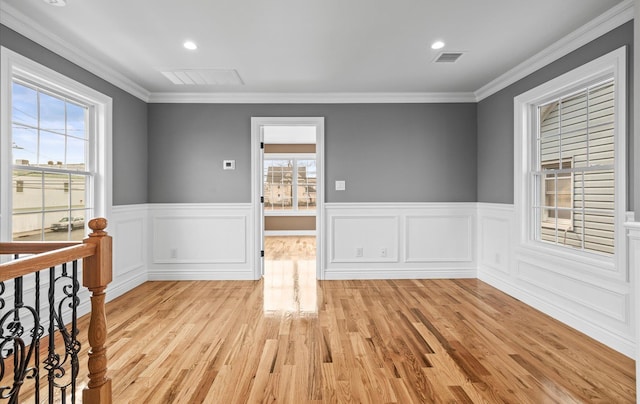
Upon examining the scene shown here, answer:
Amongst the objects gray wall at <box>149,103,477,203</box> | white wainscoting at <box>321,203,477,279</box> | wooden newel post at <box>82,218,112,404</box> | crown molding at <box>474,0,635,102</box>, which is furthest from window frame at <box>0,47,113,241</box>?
crown molding at <box>474,0,635,102</box>

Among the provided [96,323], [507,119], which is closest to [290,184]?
[507,119]

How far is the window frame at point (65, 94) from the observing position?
2.55m

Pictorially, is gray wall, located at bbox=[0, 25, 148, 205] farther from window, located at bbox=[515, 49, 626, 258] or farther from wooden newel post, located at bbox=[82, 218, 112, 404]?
window, located at bbox=[515, 49, 626, 258]

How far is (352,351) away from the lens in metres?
2.57

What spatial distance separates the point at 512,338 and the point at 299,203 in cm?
683

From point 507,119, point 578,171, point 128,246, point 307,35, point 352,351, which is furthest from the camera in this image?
point 128,246

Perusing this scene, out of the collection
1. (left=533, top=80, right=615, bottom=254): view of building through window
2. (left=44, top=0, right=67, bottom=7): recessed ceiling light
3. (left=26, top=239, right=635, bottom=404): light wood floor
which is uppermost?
(left=44, top=0, right=67, bottom=7): recessed ceiling light

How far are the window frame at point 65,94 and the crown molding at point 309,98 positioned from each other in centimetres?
100

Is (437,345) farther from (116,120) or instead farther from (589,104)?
(116,120)

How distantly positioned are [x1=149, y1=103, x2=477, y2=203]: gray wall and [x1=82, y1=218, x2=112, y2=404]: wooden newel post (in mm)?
3048

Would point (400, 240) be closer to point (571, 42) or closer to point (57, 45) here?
point (571, 42)

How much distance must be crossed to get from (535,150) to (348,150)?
222 cm

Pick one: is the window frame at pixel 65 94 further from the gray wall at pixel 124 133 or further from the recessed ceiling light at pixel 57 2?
the recessed ceiling light at pixel 57 2

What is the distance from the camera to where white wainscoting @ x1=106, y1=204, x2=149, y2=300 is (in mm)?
3959
